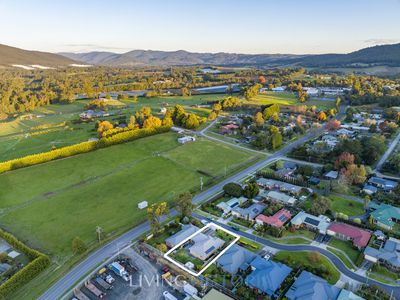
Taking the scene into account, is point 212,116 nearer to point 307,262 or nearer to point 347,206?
point 347,206

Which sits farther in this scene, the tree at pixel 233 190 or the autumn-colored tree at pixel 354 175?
the autumn-colored tree at pixel 354 175

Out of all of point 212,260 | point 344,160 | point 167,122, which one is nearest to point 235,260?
point 212,260

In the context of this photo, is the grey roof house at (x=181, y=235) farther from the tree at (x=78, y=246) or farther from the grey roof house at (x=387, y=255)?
the grey roof house at (x=387, y=255)

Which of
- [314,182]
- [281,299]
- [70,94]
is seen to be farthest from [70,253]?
[70,94]

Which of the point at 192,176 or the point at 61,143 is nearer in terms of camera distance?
the point at 192,176

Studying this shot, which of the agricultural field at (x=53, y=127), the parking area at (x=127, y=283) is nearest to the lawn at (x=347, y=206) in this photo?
the parking area at (x=127, y=283)

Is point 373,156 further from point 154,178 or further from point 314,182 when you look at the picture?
point 154,178
